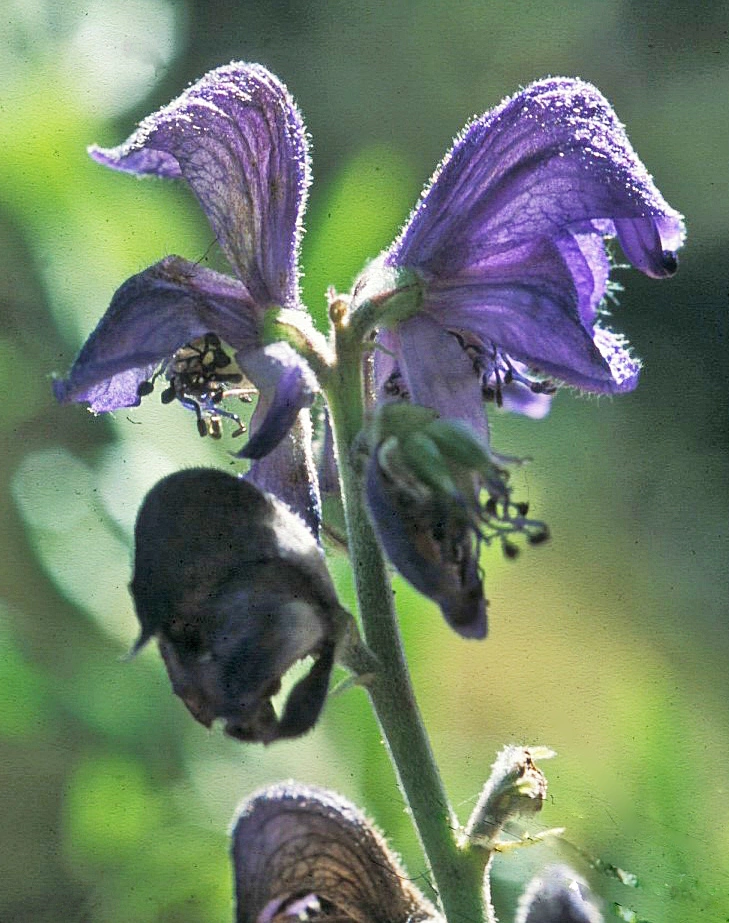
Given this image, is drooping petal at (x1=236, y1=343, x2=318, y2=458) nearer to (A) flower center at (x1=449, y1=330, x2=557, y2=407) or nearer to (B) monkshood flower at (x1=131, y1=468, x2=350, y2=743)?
(B) monkshood flower at (x1=131, y1=468, x2=350, y2=743)

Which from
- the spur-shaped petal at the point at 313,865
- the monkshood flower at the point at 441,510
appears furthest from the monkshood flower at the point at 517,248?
the spur-shaped petal at the point at 313,865

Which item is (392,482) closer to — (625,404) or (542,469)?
(542,469)

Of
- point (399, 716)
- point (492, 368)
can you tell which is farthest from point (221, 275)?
point (399, 716)

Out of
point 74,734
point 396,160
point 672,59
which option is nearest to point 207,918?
point 74,734

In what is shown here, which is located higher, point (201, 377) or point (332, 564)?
point (201, 377)

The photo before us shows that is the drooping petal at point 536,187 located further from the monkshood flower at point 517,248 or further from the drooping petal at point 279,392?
the drooping petal at point 279,392

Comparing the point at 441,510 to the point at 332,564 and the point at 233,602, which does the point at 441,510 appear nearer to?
the point at 233,602
